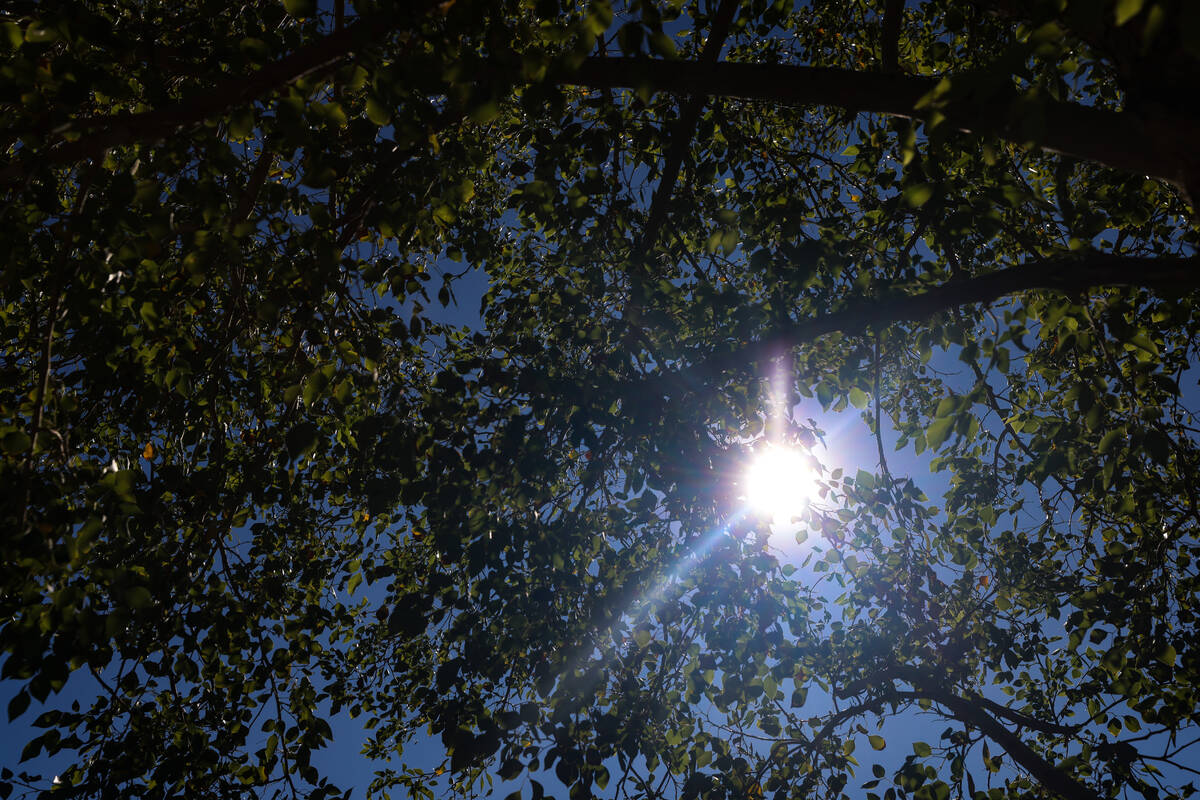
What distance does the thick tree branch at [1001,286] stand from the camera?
237 cm

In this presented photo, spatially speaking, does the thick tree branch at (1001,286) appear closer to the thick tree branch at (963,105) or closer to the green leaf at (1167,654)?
the thick tree branch at (963,105)

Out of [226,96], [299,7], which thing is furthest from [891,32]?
[226,96]

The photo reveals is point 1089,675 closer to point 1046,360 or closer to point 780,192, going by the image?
point 1046,360

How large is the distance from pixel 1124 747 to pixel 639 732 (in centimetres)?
381

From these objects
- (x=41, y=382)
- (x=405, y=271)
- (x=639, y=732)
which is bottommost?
(x=639, y=732)

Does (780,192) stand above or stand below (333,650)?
above

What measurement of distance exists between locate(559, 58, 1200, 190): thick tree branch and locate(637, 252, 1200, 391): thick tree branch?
0.32 meters

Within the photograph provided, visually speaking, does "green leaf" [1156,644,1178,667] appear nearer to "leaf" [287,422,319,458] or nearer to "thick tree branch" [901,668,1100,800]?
"thick tree branch" [901,668,1100,800]

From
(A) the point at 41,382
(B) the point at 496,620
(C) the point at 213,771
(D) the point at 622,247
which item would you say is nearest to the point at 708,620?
(B) the point at 496,620

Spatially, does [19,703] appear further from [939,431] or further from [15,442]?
[939,431]

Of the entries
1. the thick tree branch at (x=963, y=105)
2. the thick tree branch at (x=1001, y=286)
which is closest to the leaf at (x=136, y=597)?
the thick tree branch at (x=1001, y=286)

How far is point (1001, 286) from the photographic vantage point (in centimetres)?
267

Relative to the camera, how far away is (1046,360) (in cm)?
531

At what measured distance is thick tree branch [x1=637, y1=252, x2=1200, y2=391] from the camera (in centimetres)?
237
